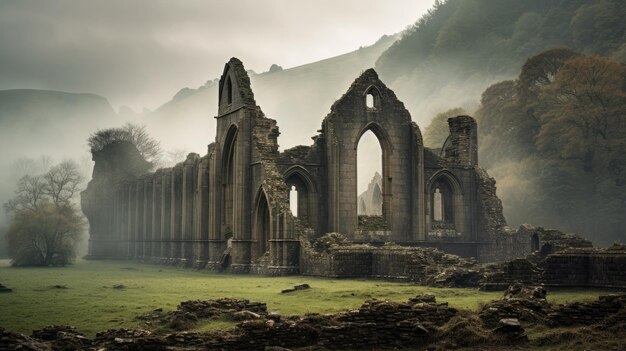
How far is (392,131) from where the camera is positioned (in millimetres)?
40375

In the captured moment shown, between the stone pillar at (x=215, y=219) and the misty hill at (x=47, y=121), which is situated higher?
the misty hill at (x=47, y=121)

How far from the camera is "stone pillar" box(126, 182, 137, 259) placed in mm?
62406

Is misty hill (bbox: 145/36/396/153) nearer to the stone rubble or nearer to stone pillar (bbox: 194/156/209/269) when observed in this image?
stone pillar (bbox: 194/156/209/269)

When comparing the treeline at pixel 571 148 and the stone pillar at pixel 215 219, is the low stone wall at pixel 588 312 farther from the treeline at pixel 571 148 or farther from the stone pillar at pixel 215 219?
the treeline at pixel 571 148

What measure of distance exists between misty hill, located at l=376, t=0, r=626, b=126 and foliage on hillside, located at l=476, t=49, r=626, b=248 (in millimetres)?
8046

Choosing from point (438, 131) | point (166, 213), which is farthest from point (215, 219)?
point (438, 131)

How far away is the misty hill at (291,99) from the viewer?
14750cm

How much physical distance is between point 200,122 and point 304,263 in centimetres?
13279

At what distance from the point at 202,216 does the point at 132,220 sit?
2154 cm

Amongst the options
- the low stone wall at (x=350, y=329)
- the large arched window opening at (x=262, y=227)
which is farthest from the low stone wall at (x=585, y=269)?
the large arched window opening at (x=262, y=227)

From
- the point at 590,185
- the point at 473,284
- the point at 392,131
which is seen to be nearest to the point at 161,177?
the point at 392,131

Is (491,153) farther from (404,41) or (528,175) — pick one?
(404,41)

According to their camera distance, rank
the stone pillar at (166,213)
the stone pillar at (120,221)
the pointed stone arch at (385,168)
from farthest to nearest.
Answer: the stone pillar at (120,221) → the stone pillar at (166,213) → the pointed stone arch at (385,168)

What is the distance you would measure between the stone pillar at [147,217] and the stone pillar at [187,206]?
978cm
